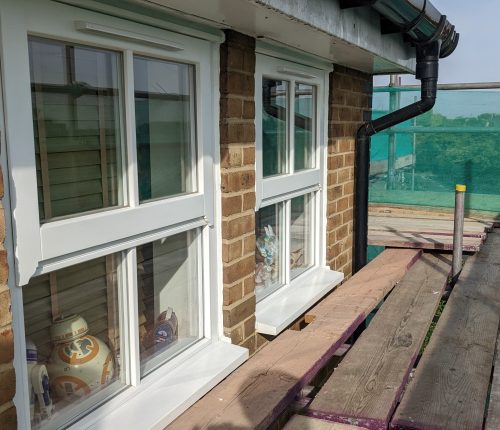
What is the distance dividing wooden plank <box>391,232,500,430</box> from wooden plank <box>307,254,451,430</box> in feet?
0.23

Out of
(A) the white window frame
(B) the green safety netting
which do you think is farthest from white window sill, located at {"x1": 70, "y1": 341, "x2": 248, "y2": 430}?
(B) the green safety netting

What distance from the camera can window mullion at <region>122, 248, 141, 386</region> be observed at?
2129 mm

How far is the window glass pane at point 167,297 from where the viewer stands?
2.30m

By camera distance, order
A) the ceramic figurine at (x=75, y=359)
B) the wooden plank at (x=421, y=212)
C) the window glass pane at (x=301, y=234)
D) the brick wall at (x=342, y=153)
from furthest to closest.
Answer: the wooden plank at (x=421, y=212)
the brick wall at (x=342, y=153)
the window glass pane at (x=301, y=234)
the ceramic figurine at (x=75, y=359)

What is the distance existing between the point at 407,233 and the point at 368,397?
326 cm

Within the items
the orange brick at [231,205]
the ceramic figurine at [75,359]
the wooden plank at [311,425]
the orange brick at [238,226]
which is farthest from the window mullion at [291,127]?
the ceramic figurine at [75,359]

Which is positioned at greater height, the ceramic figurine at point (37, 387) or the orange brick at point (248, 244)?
the orange brick at point (248, 244)

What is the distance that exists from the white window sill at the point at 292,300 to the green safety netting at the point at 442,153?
3.12m

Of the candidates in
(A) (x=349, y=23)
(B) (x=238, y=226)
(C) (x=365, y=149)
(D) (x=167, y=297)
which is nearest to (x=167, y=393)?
(D) (x=167, y=297)

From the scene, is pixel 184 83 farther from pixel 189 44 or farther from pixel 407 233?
pixel 407 233

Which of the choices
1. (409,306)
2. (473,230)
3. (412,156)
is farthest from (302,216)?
(412,156)

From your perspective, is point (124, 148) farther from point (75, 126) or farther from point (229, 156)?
point (229, 156)

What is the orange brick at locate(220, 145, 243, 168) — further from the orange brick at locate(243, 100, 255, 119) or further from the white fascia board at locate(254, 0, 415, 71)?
the white fascia board at locate(254, 0, 415, 71)

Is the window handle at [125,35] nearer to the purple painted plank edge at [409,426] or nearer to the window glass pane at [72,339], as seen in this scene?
the window glass pane at [72,339]
